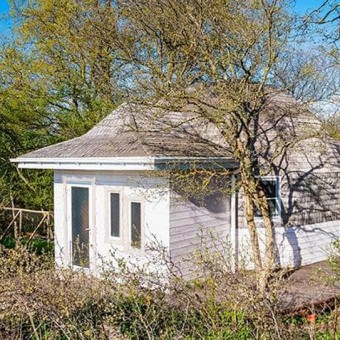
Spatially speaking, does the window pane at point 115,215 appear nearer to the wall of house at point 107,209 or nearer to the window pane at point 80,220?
the wall of house at point 107,209

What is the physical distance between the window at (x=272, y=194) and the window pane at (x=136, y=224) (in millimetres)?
3155

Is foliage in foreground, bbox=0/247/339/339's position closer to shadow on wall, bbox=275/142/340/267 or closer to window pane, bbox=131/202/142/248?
window pane, bbox=131/202/142/248

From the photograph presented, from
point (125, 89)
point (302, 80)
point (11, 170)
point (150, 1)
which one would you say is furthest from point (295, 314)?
point (11, 170)

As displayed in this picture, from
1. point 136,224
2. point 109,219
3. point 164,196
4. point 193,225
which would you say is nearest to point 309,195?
point 193,225

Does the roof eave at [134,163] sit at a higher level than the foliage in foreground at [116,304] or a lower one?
higher

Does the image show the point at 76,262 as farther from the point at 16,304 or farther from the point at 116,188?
the point at 16,304

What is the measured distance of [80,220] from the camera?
1128cm

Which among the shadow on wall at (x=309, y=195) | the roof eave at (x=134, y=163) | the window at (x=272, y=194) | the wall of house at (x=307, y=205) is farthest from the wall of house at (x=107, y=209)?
the shadow on wall at (x=309, y=195)

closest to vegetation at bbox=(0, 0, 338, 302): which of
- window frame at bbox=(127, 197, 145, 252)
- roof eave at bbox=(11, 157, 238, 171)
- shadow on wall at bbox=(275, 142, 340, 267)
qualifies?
roof eave at bbox=(11, 157, 238, 171)

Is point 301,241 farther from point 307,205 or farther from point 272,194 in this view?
point 272,194

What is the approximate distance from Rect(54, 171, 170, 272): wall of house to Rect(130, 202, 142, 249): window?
0.12 metres

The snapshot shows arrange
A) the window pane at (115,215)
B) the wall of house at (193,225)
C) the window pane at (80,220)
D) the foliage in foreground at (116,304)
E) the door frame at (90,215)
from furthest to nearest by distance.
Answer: the window pane at (80,220) → the door frame at (90,215) → the window pane at (115,215) → the wall of house at (193,225) → the foliage in foreground at (116,304)

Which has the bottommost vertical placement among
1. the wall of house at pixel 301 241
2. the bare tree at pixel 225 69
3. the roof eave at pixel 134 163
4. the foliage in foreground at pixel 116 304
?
the wall of house at pixel 301 241

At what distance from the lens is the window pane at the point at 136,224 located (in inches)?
392
